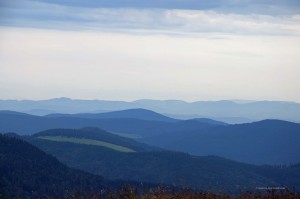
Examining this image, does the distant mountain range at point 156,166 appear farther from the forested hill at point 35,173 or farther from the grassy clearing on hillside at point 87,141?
the forested hill at point 35,173

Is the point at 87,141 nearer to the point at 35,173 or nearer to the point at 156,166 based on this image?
the point at 156,166

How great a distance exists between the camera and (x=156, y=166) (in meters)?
145

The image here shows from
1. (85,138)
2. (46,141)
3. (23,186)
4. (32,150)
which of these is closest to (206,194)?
(23,186)

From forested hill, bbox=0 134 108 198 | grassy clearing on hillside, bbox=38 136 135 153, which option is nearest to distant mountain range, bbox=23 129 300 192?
grassy clearing on hillside, bbox=38 136 135 153

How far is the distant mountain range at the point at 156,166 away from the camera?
13425cm

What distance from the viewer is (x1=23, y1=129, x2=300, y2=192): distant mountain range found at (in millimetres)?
134250

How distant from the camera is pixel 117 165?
14912cm

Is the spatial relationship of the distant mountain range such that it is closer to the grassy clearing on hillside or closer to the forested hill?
the grassy clearing on hillside

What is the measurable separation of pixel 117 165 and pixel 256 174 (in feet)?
93.5

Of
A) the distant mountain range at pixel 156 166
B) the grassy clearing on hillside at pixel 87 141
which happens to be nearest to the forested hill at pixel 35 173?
the distant mountain range at pixel 156 166

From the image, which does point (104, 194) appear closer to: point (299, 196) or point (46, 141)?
point (299, 196)

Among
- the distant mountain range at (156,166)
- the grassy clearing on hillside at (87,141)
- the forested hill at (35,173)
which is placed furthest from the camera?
the grassy clearing on hillside at (87,141)

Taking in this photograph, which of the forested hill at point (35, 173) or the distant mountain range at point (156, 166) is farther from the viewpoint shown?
the distant mountain range at point (156, 166)

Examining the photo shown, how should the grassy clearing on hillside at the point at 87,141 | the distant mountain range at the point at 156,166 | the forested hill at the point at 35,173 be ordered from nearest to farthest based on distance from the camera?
the forested hill at the point at 35,173 → the distant mountain range at the point at 156,166 → the grassy clearing on hillside at the point at 87,141
